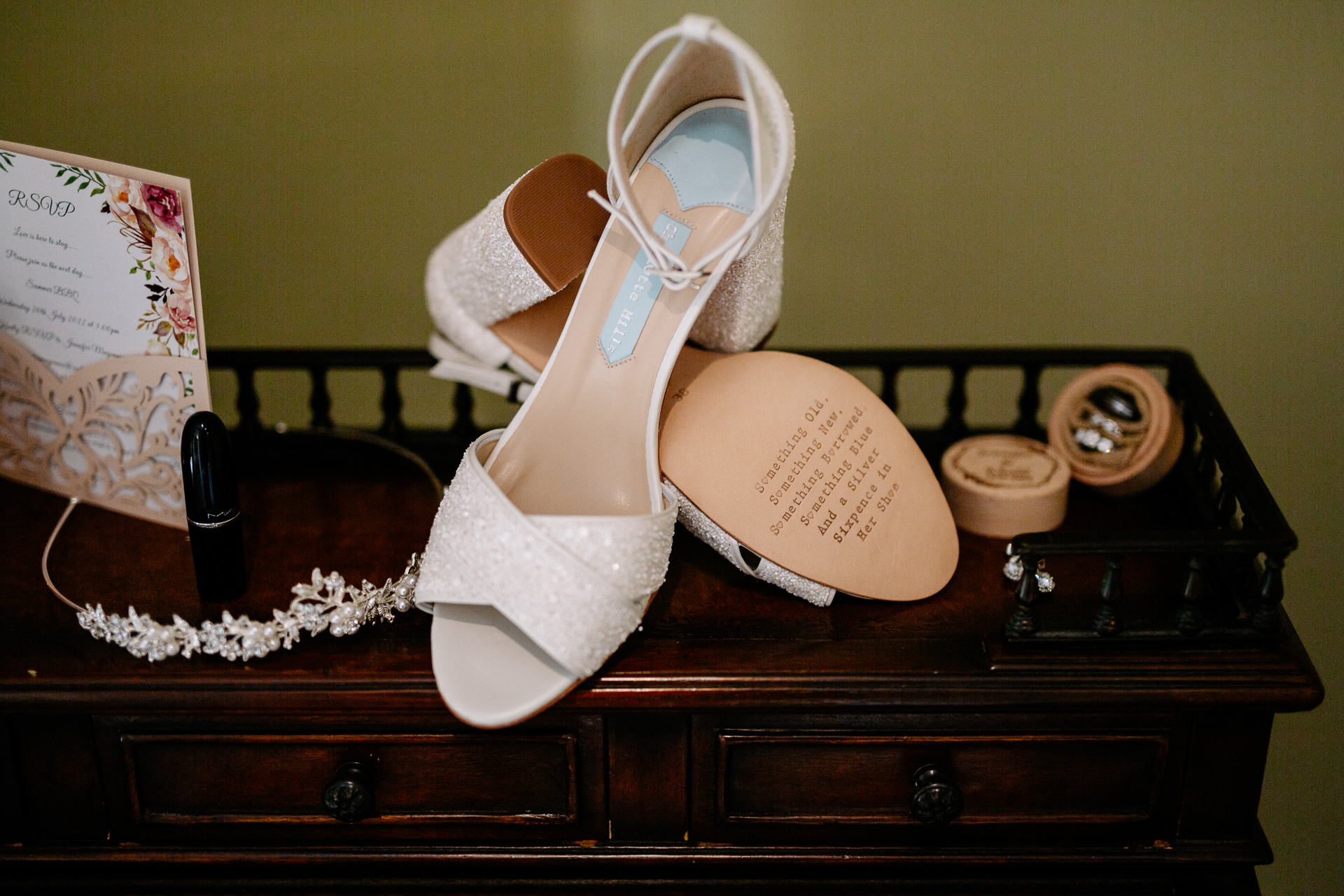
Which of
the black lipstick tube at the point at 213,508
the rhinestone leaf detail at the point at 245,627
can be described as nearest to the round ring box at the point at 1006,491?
the rhinestone leaf detail at the point at 245,627

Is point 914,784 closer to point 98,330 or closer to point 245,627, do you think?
point 245,627

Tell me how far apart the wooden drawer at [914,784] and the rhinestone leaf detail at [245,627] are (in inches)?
9.2

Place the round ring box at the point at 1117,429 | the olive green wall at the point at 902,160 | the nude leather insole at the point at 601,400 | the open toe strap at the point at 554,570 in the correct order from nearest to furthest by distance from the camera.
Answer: the open toe strap at the point at 554,570 < the nude leather insole at the point at 601,400 < the round ring box at the point at 1117,429 < the olive green wall at the point at 902,160

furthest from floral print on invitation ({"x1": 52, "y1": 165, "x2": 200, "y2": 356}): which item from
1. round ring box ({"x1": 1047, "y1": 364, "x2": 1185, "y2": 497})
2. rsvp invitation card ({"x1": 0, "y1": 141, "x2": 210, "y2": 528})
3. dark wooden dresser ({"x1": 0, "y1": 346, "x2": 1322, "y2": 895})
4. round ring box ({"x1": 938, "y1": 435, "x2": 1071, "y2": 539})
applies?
round ring box ({"x1": 1047, "y1": 364, "x2": 1185, "y2": 497})

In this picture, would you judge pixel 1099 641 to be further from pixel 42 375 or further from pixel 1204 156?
pixel 42 375

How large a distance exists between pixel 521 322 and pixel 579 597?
10.6 inches

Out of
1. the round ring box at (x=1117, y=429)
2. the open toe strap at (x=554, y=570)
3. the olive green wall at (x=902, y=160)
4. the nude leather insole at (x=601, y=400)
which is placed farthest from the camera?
the olive green wall at (x=902, y=160)

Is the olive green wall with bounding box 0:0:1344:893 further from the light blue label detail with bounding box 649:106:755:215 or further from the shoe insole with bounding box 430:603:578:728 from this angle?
the shoe insole with bounding box 430:603:578:728

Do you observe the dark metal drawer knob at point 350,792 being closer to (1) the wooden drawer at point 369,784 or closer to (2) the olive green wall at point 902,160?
(1) the wooden drawer at point 369,784

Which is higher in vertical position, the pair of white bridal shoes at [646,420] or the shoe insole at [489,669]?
the pair of white bridal shoes at [646,420]

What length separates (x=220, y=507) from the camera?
0.65 meters

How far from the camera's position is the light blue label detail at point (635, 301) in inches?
28.4

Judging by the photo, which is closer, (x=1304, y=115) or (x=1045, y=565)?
(x=1045, y=565)

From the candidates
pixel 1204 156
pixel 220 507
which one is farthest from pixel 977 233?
pixel 220 507
